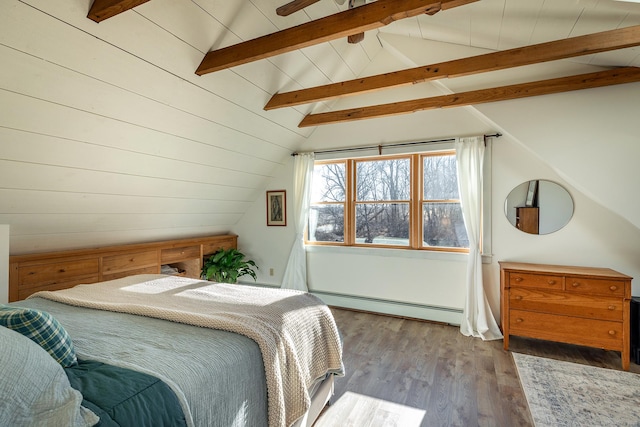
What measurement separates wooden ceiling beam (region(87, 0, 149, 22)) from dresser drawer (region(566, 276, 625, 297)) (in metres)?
3.54

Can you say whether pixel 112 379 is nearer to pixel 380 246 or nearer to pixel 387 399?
pixel 387 399

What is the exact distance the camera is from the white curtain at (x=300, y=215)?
4086 millimetres

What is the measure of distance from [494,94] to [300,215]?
2.56 meters

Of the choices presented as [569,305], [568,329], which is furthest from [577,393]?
[569,305]

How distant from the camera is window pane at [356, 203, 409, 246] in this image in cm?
370

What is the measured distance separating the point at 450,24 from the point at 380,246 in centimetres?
236

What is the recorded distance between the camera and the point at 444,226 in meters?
3.49

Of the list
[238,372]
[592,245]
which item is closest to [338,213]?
[592,245]

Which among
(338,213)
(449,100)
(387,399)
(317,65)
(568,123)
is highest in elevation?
(317,65)

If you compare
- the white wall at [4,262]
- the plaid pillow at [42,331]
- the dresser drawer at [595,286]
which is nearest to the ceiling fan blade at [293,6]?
the plaid pillow at [42,331]

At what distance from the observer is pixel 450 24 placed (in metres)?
2.51

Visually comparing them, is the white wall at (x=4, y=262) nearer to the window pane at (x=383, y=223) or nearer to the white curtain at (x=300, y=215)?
the white curtain at (x=300, y=215)

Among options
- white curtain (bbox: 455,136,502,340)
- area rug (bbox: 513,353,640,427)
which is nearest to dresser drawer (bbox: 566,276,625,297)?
area rug (bbox: 513,353,640,427)

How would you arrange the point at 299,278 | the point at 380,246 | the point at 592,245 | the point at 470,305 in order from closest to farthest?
the point at 592,245 → the point at 470,305 → the point at 380,246 → the point at 299,278
